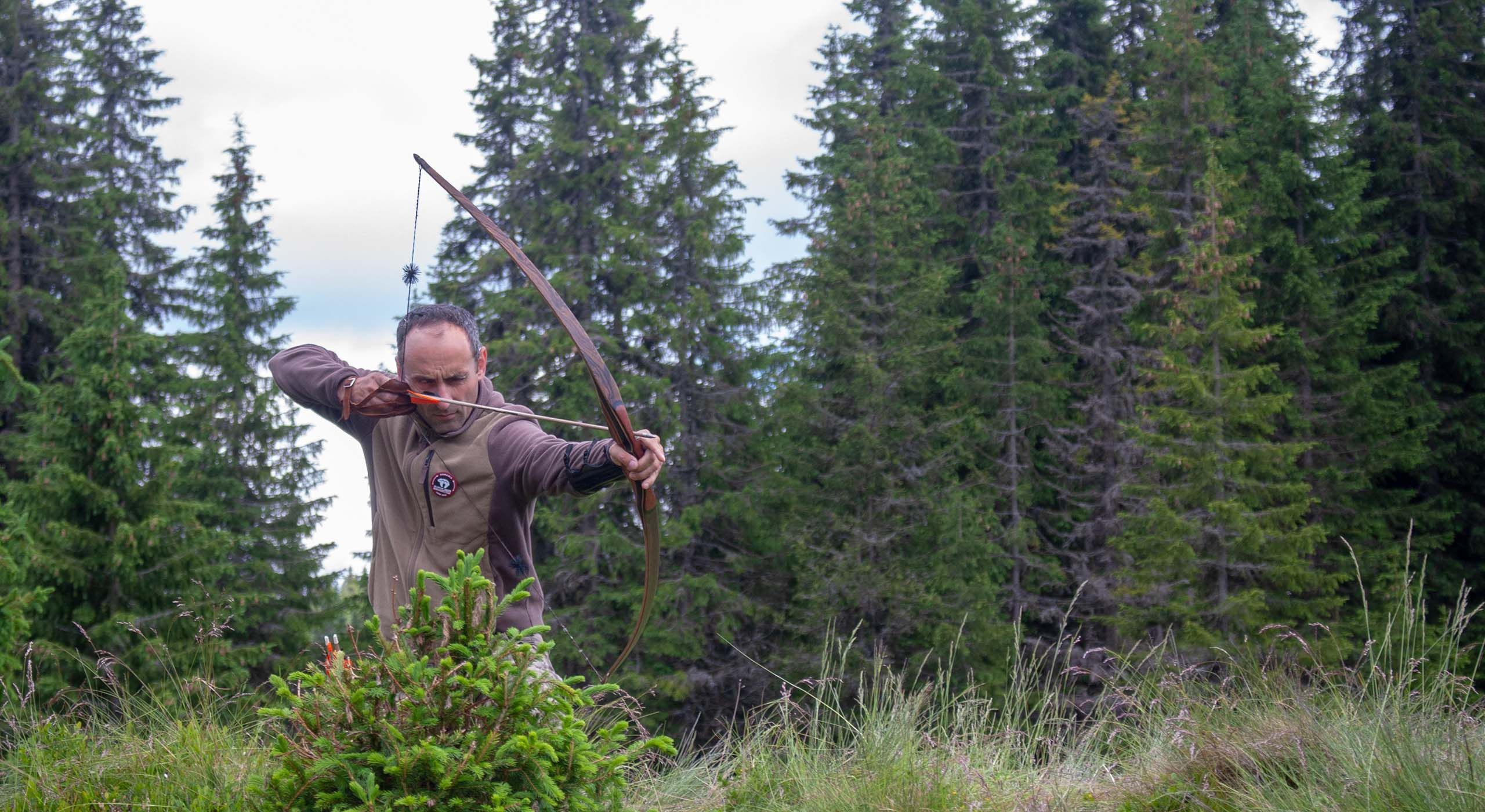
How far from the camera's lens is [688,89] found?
2467 cm

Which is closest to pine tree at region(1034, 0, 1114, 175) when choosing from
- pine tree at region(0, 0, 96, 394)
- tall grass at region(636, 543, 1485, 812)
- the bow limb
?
pine tree at region(0, 0, 96, 394)

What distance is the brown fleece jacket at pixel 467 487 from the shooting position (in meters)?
3.07

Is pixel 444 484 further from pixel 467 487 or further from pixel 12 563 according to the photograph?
pixel 12 563

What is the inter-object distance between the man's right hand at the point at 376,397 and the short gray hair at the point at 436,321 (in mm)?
93

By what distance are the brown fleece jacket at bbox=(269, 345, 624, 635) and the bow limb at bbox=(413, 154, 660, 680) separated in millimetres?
82

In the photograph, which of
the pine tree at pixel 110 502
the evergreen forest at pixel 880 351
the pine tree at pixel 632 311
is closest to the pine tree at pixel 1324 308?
the evergreen forest at pixel 880 351

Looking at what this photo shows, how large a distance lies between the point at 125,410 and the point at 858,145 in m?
15.1

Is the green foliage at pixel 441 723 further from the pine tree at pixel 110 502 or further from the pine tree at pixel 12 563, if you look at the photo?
the pine tree at pixel 110 502

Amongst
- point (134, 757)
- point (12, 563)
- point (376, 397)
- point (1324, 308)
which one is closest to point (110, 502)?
point (12, 563)

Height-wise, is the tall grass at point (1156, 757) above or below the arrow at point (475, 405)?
below

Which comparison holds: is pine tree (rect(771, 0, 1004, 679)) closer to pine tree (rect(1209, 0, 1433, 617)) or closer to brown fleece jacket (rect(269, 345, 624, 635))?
pine tree (rect(1209, 0, 1433, 617))

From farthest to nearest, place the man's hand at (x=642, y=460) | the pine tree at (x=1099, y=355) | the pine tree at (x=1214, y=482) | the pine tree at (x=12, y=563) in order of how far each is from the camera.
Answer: the pine tree at (x=1099, y=355) < the pine tree at (x=1214, y=482) < the pine tree at (x=12, y=563) < the man's hand at (x=642, y=460)

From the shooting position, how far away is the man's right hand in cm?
318

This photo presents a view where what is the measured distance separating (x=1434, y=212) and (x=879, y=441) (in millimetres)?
12074
